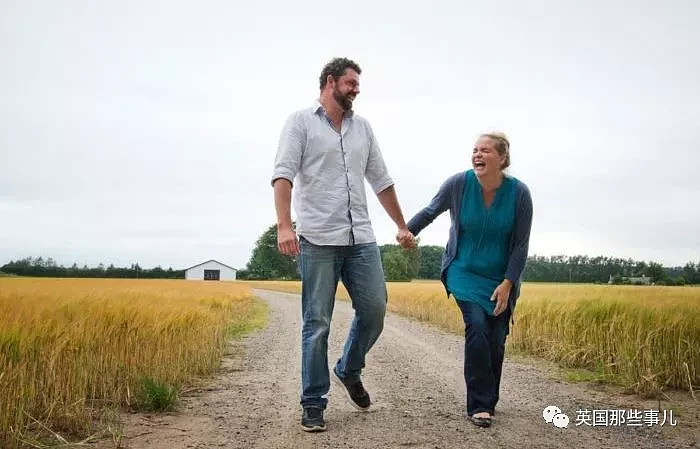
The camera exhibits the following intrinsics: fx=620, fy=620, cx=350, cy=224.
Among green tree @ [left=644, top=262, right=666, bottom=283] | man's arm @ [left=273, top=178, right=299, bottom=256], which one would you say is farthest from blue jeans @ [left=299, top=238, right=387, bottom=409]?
green tree @ [left=644, top=262, right=666, bottom=283]

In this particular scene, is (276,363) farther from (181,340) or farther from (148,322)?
(148,322)

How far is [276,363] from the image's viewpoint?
7023mm

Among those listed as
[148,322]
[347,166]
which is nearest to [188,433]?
[347,166]

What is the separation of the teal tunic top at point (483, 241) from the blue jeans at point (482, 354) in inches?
4.0

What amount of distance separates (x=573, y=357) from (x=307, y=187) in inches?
185

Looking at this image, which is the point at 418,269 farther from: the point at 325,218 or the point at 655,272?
the point at 325,218

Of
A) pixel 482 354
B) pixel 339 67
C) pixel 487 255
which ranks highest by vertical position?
pixel 339 67

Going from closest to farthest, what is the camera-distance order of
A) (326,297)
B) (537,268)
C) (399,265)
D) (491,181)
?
(326,297) < (491,181) < (537,268) < (399,265)

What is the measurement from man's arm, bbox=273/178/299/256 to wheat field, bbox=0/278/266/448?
1.62 metres

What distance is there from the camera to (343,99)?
411 centimetres

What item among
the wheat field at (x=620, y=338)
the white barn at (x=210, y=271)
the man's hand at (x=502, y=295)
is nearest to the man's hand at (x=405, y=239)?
the man's hand at (x=502, y=295)

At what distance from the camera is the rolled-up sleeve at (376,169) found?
4461 mm

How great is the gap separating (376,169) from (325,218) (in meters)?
0.70

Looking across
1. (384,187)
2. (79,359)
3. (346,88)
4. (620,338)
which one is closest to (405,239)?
(384,187)
